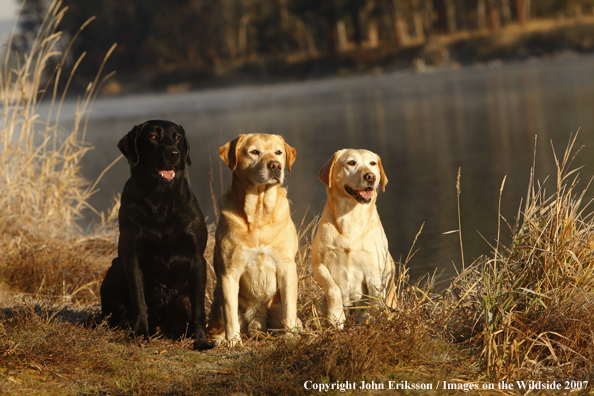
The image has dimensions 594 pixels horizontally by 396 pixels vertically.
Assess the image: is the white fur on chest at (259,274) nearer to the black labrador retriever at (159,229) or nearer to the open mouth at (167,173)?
the black labrador retriever at (159,229)

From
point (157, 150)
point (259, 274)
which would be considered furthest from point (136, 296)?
point (157, 150)

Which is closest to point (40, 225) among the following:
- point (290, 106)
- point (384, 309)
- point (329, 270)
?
point (329, 270)

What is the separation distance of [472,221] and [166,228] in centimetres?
501

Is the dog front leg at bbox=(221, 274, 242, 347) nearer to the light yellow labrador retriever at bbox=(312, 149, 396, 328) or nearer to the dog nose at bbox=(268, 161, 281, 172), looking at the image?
the light yellow labrador retriever at bbox=(312, 149, 396, 328)

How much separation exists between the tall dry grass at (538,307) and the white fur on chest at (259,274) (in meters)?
1.11

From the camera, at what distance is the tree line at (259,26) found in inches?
1962

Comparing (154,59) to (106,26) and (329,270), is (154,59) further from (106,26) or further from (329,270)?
(329,270)

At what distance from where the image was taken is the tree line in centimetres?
4984

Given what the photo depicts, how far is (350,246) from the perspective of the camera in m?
4.06

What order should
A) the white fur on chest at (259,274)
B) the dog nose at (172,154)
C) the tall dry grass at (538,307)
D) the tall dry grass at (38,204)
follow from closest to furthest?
the tall dry grass at (538,307)
the dog nose at (172,154)
the white fur on chest at (259,274)
the tall dry grass at (38,204)

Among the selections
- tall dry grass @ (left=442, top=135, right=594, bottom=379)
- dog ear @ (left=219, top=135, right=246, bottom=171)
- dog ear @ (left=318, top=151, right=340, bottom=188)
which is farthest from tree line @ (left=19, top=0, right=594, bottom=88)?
dog ear @ (left=219, top=135, right=246, bottom=171)

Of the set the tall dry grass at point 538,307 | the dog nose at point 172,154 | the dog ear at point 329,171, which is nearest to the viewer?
the tall dry grass at point 538,307

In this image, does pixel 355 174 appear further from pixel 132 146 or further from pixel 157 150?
pixel 132 146

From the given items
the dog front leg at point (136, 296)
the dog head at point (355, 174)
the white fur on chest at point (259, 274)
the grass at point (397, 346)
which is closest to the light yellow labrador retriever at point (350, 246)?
the dog head at point (355, 174)
